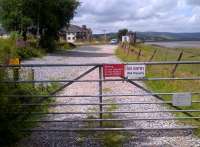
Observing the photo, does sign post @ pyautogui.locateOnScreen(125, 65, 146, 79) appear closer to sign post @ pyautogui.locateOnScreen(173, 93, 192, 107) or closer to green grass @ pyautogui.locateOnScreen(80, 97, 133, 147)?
sign post @ pyautogui.locateOnScreen(173, 93, 192, 107)

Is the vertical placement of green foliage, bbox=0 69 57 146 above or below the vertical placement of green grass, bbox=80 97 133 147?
above

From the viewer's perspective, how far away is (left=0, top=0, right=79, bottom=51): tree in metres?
51.7

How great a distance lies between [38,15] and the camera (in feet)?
173

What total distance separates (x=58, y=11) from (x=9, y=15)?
254 inches

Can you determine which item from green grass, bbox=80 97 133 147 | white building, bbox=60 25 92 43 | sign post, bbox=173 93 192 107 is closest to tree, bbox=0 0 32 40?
green grass, bbox=80 97 133 147

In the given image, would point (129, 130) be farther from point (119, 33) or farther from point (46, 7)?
point (119, 33)

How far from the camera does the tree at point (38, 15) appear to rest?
51656 millimetres

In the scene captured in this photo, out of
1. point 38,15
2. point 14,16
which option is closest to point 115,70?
point 14,16

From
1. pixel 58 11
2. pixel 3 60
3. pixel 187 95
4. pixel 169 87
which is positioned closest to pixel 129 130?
pixel 187 95

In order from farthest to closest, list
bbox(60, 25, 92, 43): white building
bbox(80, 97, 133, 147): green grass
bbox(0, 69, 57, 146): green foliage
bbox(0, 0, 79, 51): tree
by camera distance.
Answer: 1. bbox(60, 25, 92, 43): white building
2. bbox(0, 0, 79, 51): tree
3. bbox(80, 97, 133, 147): green grass
4. bbox(0, 69, 57, 146): green foliage

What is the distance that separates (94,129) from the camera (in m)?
9.38

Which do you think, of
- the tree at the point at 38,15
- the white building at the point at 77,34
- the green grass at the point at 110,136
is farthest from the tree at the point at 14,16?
the white building at the point at 77,34

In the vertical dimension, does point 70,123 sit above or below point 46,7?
below

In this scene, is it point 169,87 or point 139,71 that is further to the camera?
point 169,87
